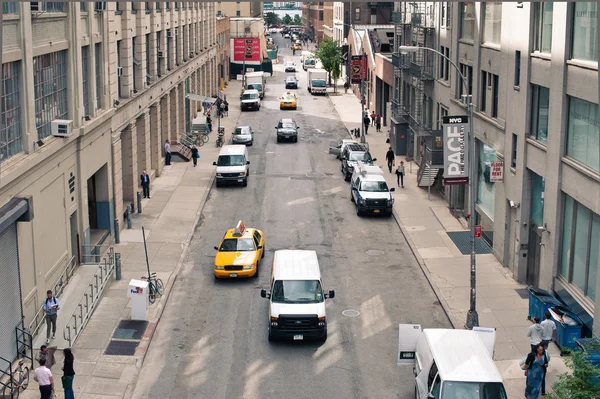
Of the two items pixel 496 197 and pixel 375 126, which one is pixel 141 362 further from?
pixel 375 126

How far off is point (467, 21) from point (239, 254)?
17336 millimetres

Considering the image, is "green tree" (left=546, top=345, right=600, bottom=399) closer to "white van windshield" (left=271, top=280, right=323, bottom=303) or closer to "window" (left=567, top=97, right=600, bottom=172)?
Answer: "window" (left=567, top=97, right=600, bottom=172)

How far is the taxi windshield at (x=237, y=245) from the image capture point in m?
28.1

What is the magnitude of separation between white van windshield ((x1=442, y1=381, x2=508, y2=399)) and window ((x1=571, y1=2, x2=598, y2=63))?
10336 millimetres

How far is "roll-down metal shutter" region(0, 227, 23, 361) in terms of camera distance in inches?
738

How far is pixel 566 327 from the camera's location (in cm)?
2003

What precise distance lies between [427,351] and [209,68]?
69.0 metres

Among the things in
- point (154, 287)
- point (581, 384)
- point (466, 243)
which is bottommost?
point (466, 243)

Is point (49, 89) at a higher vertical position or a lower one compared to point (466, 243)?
higher

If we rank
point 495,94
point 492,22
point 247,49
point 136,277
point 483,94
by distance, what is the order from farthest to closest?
point 247,49 → point 483,94 → point 492,22 → point 495,94 → point 136,277

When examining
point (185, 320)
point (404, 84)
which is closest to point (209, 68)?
point (404, 84)

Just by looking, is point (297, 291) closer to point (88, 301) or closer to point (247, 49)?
point (88, 301)

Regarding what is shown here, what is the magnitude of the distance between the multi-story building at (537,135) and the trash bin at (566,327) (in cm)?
40

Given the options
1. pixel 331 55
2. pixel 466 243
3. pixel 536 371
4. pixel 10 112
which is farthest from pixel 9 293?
pixel 331 55
